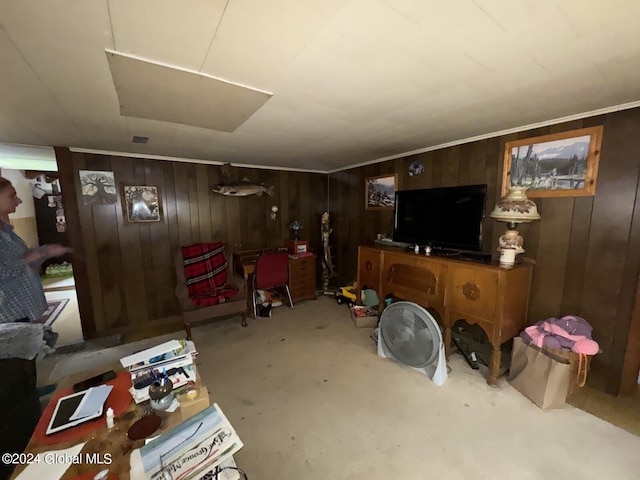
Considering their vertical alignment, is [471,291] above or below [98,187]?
below

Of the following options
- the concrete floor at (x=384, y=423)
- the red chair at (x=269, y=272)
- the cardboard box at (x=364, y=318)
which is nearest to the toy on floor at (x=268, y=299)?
the red chair at (x=269, y=272)

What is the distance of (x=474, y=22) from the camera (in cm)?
89

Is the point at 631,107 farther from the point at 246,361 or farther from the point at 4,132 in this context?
the point at 4,132

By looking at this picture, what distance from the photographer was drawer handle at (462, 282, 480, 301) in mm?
1987

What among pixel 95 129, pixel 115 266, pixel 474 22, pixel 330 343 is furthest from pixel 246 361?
pixel 474 22

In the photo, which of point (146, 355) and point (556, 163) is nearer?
point (146, 355)

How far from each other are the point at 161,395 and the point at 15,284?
4.81 ft

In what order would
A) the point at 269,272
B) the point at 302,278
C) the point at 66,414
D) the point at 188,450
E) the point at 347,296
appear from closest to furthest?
the point at 188,450 < the point at 66,414 < the point at 269,272 < the point at 347,296 < the point at 302,278

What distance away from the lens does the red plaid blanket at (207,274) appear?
279cm

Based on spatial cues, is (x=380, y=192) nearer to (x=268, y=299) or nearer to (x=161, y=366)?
(x=268, y=299)

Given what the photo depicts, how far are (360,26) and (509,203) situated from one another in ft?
5.60

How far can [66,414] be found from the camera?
1.16 meters

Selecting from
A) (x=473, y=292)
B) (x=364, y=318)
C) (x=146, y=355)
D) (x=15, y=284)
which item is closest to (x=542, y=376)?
(x=473, y=292)

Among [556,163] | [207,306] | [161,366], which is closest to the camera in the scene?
[161,366]
